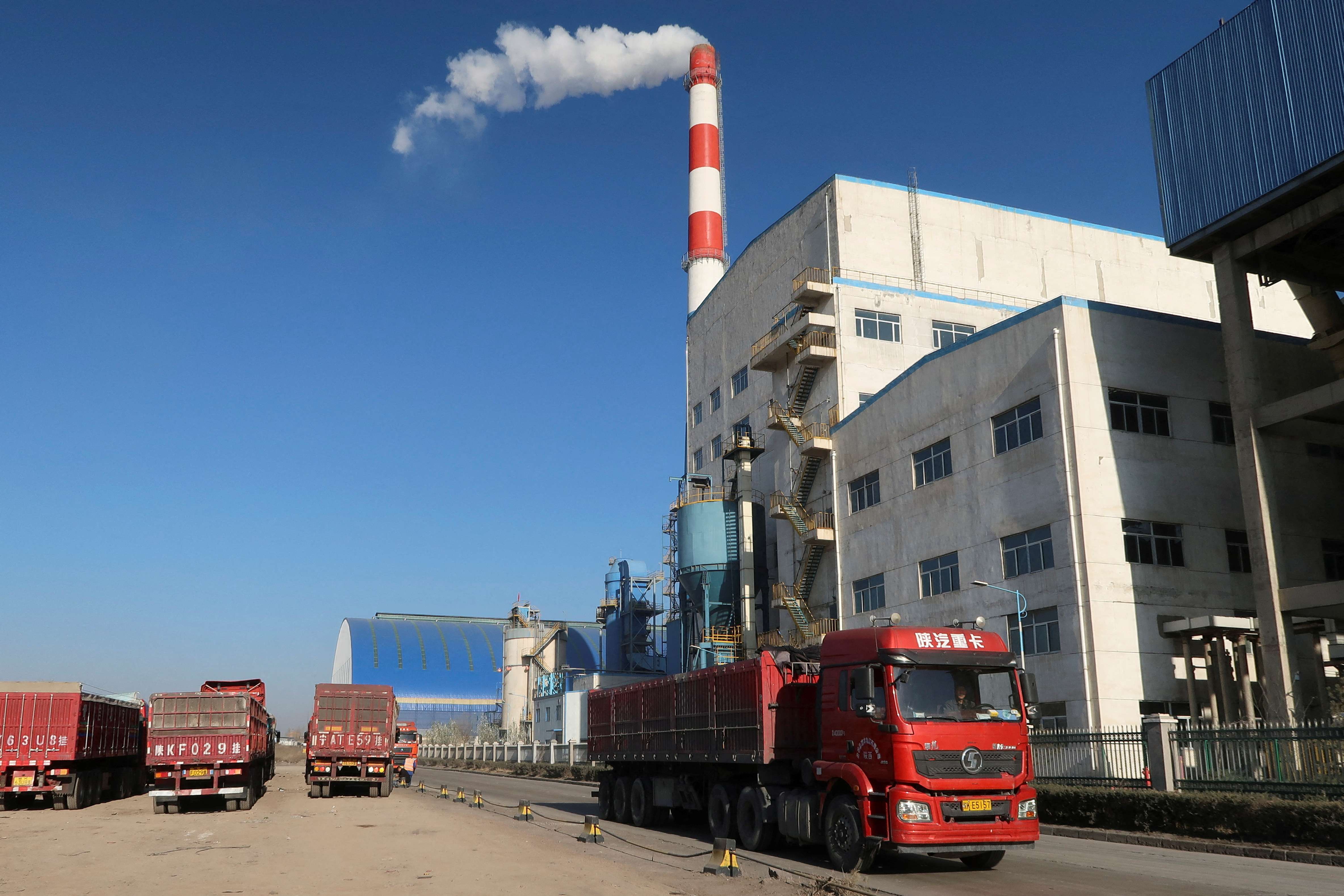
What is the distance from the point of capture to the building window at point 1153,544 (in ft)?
114

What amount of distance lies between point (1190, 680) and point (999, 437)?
33.3 ft

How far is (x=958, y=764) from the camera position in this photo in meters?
15.3

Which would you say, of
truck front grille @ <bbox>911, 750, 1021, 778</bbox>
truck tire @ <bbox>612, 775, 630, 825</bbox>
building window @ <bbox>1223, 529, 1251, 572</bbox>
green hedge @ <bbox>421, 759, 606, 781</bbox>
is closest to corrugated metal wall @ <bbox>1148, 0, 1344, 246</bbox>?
building window @ <bbox>1223, 529, 1251, 572</bbox>

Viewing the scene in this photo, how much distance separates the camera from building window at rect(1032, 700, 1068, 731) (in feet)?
113

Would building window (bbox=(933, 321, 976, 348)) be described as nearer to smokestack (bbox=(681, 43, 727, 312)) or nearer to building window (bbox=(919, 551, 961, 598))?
building window (bbox=(919, 551, 961, 598))

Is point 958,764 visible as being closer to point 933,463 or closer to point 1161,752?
point 1161,752

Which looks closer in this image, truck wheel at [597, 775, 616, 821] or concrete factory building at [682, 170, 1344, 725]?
truck wheel at [597, 775, 616, 821]

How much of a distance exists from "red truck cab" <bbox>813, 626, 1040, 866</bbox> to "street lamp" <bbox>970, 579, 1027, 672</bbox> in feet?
61.1

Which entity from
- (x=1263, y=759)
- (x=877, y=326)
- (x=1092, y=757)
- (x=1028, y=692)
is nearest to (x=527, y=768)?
(x=877, y=326)

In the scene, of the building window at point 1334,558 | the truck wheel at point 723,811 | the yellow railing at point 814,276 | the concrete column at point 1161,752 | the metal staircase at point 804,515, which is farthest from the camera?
the yellow railing at point 814,276

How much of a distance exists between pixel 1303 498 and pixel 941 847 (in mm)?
27750

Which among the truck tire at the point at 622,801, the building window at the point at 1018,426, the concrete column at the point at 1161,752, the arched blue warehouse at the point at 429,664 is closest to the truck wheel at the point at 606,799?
the truck tire at the point at 622,801

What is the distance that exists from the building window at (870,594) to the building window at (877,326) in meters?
12.2

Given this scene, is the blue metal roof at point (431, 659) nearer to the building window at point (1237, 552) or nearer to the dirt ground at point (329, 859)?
the building window at point (1237, 552)
